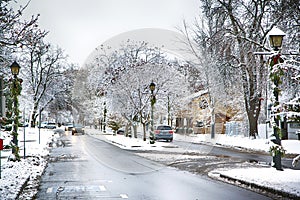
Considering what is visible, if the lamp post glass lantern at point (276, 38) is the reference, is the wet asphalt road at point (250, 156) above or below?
below

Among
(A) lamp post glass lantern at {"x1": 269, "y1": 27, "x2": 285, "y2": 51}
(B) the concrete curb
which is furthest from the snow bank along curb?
(A) lamp post glass lantern at {"x1": 269, "y1": 27, "x2": 285, "y2": 51}

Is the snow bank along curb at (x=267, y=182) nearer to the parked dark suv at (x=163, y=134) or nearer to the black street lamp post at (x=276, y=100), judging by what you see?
the black street lamp post at (x=276, y=100)

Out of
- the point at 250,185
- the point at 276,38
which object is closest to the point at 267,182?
the point at 250,185

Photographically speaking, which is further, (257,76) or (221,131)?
(221,131)

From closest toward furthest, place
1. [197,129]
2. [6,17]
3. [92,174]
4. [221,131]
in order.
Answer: [6,17] → [92,174] → [221,131] → [197,129]

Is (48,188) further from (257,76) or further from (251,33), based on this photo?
(257,76)

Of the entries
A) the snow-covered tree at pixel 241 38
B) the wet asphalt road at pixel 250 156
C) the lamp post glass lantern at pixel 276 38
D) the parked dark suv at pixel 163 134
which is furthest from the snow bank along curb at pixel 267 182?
the parked dark suv at pixel 163 134

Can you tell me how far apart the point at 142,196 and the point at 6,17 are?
252 inches

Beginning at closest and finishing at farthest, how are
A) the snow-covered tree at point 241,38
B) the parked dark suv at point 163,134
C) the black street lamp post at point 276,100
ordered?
the black street lamp post at point 276,100, the snow-covered tree at point 241,38, the parked dark suv at point 163,134

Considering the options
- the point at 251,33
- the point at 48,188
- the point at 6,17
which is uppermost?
the point at 251,33

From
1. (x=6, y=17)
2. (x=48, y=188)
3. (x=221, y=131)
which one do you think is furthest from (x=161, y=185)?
(x=221, y=131)

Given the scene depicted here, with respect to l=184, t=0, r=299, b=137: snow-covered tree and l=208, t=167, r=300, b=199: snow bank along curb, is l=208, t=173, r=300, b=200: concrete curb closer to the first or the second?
l=208, t=167, r=300, b=199: snow bank along curb

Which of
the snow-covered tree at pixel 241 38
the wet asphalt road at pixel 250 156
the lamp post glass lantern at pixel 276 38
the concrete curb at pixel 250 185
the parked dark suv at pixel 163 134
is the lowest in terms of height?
the wet asphalt road at pixel 250 156

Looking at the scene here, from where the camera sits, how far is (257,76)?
32094 mm
